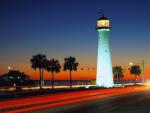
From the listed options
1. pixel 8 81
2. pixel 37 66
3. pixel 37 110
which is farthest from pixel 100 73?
pixel 37 110

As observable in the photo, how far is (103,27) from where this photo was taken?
77.2 metres

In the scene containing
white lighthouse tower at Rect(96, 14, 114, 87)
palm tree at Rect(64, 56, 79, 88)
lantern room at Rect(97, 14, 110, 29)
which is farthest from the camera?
palm tree at Rect(64, 56, 79, 88)

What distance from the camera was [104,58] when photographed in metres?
74.8

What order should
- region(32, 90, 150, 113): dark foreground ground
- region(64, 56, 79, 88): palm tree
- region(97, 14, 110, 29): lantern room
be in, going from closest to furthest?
region(32, 90, 150, 113): dark foreground ground, region(97, 14, 110, 29): lantern room, region(64, 56, 79, 88): palm tree

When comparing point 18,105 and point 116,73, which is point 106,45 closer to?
point 18,105

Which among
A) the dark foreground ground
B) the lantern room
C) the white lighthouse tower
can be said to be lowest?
the dark foreground ground

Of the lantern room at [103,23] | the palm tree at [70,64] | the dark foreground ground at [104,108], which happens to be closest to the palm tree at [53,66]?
the palm tree at [70,64]

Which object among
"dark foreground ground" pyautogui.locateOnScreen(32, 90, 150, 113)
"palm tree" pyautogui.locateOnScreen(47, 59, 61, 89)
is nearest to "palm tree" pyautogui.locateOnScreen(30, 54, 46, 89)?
"palm tree" pyautogui.locateOnScreen(47, 59, 61, 89)

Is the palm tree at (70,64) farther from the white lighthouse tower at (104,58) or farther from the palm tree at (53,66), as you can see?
the white lighthouse tower at (104,58)

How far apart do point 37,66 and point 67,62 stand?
10092 mm

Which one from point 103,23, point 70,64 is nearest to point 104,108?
point 103,23

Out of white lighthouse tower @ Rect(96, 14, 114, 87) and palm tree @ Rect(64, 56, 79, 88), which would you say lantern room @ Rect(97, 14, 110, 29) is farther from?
palm tree @ Rect(64, 56, 79, 88)

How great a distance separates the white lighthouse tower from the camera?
246 feet

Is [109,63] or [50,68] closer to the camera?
[109,63]
